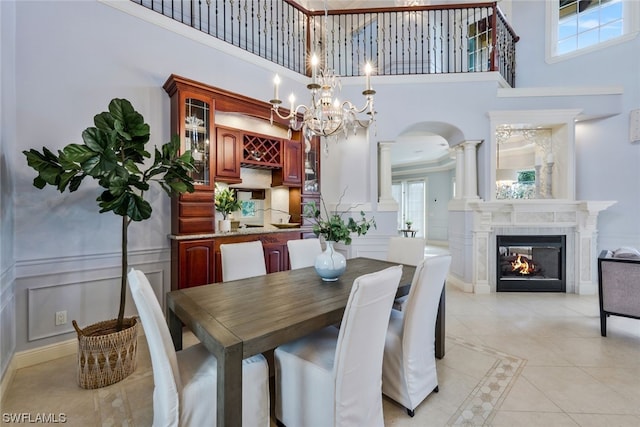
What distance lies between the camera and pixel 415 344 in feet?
5.71

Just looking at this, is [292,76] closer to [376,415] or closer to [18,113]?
[18,113]

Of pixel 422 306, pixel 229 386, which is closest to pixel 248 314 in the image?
pixel 229 386

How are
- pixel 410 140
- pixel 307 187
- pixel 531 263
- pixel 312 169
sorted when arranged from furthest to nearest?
1. pixel 410 140
2. pixel 531 263
3. pixel 312 169
4. pixel 307 187

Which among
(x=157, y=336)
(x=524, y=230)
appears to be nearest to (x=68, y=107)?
(x=157, y=336)

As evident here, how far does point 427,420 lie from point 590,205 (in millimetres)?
4151

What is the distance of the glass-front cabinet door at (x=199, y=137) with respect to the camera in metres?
3.01

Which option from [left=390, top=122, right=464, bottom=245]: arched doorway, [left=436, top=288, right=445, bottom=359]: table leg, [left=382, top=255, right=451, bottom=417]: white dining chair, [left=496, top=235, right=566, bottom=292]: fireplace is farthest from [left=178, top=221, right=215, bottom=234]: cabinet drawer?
[left=390, top=122, right=464, bottom=245]: arched doorway

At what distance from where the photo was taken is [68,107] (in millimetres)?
2492

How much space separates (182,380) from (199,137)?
2.49 m

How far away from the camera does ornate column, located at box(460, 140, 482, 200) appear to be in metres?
4.39

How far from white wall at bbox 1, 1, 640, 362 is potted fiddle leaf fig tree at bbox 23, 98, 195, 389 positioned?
0.42m

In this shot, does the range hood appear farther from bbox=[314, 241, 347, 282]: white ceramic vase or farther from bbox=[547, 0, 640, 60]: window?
bbox=[547, 0, 640, 60]: window

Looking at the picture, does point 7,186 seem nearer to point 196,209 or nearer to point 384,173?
point 196,209

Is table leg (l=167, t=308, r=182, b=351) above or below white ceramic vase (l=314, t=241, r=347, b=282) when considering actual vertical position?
below
